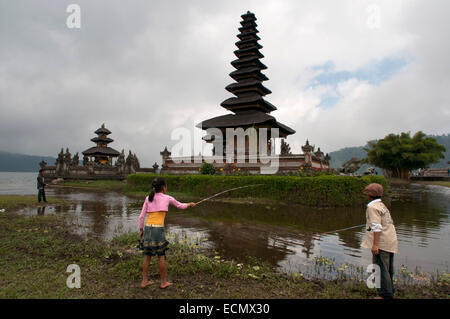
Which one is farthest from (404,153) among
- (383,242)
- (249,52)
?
(383,242)

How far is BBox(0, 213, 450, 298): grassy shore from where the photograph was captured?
3.33 meters

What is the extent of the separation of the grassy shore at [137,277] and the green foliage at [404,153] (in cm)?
4439

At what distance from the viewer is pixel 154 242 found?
3.60 meters

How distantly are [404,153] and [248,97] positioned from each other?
97.3ft

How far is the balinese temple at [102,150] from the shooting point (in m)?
38.1

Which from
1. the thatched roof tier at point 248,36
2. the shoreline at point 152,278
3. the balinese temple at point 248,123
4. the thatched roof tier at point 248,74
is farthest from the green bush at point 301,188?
the thatched roof tier at point 248,36

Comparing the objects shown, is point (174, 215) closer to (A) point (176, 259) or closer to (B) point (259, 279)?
(A) point (176, 259)

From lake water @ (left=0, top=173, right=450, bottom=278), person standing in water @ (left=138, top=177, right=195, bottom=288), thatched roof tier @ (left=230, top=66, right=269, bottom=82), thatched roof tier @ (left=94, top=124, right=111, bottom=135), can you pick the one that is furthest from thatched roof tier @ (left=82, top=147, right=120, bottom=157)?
person standing in water @ (left=138, top=177, right=195, bottom=288)

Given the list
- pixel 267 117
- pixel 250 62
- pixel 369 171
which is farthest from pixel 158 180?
pixel 250 62

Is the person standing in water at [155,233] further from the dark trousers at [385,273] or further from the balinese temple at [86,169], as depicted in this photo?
the balinese temple at [86,169]

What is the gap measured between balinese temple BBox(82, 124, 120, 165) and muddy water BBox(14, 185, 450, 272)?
3169 cm

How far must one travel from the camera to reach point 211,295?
3301mm
